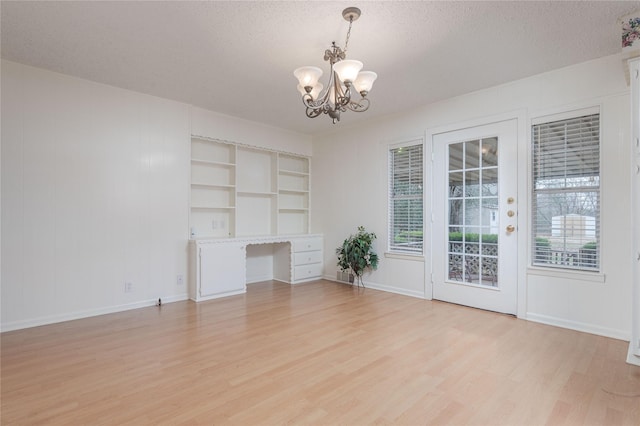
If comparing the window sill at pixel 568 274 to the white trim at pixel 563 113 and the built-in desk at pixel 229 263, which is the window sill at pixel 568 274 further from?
the built-in desk at pixel 229 263

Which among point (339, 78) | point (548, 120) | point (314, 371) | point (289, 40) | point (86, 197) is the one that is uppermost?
point (289, 40)

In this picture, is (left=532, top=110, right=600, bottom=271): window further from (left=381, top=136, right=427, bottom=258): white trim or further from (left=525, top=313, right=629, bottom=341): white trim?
(left=381, top=136, right=427, bottom=258): white trim

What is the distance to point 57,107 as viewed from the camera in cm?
352

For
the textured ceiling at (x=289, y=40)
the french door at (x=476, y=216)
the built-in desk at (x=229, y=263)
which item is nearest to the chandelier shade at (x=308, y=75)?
the textured ceiling at (x=289, y=40)

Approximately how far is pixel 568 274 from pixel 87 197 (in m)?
5.19

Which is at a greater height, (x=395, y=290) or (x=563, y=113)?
(x=563, y=113)

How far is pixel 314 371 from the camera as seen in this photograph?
238 centimetres

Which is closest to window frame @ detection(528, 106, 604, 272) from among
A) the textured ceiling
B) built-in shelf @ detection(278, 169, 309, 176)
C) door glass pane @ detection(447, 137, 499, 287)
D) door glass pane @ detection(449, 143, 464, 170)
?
door glass pane @ detection(447, 137, 499, 287)

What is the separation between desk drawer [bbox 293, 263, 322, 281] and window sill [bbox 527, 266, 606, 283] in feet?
10.6

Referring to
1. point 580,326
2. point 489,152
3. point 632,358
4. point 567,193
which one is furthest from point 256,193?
point 632,358

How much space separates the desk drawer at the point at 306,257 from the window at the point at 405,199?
144 centimetres

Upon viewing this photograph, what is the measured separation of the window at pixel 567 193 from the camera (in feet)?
10.4

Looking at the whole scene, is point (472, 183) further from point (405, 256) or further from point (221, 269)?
point (221, 269)

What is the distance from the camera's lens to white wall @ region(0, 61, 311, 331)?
3285mm
